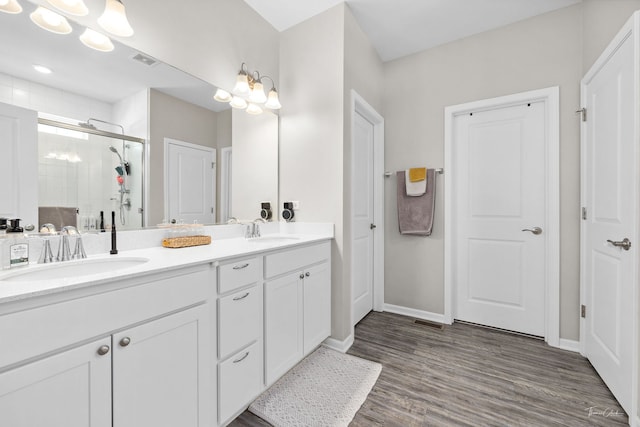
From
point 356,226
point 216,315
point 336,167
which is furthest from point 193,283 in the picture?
point 356,226

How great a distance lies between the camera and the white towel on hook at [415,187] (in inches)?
104

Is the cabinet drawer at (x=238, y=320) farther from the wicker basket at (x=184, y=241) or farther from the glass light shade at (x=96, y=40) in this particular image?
the glass light shade at (x=96, y=40)

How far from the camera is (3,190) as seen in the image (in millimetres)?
1057

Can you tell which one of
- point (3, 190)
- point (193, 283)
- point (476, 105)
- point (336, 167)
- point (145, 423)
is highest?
point (476, 105)

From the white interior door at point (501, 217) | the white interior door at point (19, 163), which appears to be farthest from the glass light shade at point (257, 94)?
the white interior door at point (501, 217)

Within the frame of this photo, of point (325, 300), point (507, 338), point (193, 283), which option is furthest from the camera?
point (507, 338)

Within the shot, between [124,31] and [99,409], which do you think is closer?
[99,409]

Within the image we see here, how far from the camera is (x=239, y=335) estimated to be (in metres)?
1.33

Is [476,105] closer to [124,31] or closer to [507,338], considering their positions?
[507,338]

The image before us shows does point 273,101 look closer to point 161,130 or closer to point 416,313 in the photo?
point 161,130

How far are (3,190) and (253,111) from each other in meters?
1.52

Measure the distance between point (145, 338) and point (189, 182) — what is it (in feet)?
3.46

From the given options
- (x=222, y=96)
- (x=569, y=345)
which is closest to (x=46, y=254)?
(x=222, y=96)

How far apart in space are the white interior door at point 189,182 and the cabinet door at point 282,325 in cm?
72
